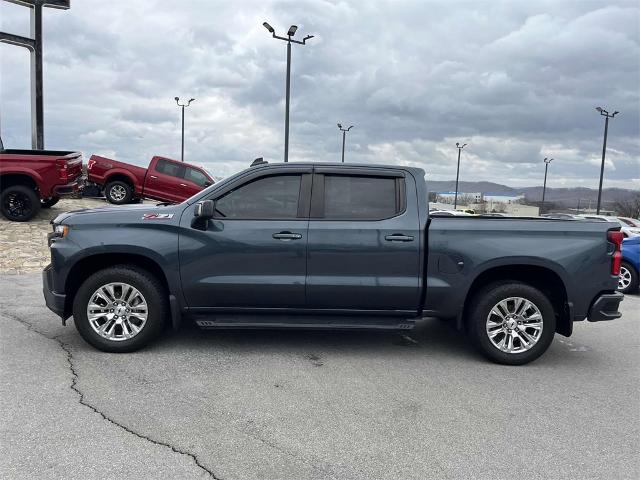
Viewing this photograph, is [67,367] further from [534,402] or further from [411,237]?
[534,402]

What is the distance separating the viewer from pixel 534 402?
13.5 feet

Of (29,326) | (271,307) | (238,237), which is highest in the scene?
(238,237)

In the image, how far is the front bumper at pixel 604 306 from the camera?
16.2 ft

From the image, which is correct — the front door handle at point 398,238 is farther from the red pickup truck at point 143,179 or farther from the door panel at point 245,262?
the red pickup truck at point 143,179

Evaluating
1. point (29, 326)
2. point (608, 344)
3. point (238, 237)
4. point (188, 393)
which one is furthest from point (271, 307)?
point (608, 344)

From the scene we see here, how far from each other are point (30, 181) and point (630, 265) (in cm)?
1323

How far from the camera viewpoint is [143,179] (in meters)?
17.1

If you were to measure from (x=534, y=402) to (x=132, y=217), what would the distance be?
3.83 metres

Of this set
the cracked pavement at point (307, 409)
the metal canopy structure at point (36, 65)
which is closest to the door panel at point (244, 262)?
the cracked pavement at point (307, 409)

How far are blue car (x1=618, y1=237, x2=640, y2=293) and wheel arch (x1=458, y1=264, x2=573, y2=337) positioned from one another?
557 cm

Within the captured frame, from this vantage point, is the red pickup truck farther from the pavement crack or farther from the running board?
the running board

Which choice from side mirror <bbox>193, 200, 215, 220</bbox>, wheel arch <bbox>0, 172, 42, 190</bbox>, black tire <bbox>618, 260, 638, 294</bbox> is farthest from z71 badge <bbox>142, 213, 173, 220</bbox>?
wheel arch <bbox>0, 172, 42, 190</bbox>

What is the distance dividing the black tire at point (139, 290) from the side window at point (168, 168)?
42.4 feet

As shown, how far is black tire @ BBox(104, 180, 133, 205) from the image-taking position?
664 inches
